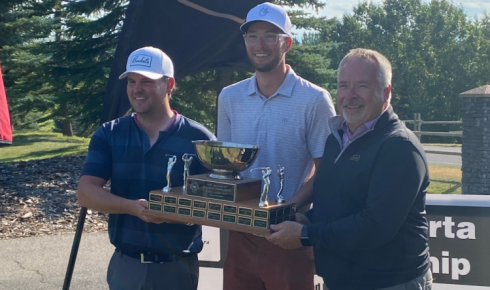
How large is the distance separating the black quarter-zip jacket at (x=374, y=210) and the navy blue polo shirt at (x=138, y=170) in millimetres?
843

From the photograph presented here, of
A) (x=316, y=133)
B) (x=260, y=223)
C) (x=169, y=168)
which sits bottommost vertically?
(x=260, y=223)

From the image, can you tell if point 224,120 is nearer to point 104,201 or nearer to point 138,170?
point 138,170

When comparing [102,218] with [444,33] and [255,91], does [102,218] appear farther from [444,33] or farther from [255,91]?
[444,33]

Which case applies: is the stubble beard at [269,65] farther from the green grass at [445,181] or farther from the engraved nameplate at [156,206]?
the green grass at [445,181]

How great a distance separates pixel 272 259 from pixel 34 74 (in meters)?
17.2

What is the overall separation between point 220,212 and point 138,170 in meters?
0.60

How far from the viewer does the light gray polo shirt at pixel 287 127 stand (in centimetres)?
279

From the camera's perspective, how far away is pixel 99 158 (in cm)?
282

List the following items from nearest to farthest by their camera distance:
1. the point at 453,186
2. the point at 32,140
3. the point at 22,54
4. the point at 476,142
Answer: the point at 476,142 < the point at 453,186 < the point at 22,54 < the point at 32,140

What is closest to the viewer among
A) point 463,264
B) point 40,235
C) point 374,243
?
point 374,243

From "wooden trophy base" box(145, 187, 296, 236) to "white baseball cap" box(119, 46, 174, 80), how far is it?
0.67 m

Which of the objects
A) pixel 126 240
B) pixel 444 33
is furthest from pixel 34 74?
pixel 444 33

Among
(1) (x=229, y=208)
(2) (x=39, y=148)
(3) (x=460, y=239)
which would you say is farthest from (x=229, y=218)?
(2) (x=39, y=148)

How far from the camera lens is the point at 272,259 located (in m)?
2.82
